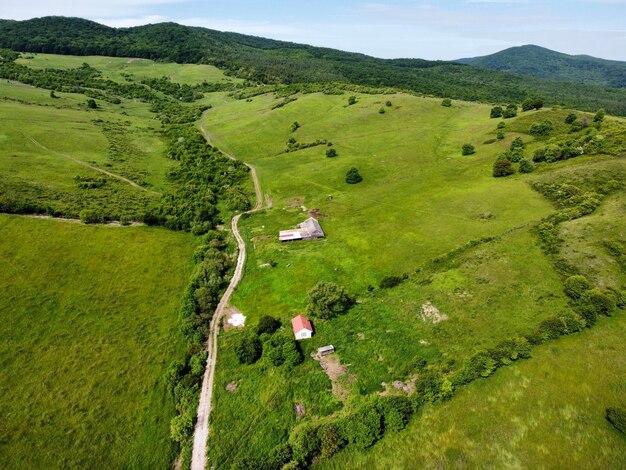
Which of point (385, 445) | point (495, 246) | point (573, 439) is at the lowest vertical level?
point (385, 445)

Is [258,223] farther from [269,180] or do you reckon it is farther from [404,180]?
[404,180]

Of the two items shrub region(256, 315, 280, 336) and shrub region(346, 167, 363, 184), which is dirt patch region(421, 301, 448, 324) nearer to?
shrub region(256, 315, 280, 336)

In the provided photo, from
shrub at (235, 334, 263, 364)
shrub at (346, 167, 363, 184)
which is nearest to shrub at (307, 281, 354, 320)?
shrub at (235, 334, 263, 364)

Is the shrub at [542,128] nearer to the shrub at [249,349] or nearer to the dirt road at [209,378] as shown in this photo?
the dirt road at [209,378]

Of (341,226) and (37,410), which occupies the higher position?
(341,226)

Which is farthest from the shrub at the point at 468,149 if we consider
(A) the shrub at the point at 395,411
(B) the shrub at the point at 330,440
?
(B) the shrub at the point at 330,440

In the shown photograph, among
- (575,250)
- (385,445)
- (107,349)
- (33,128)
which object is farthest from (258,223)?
(33,128)
